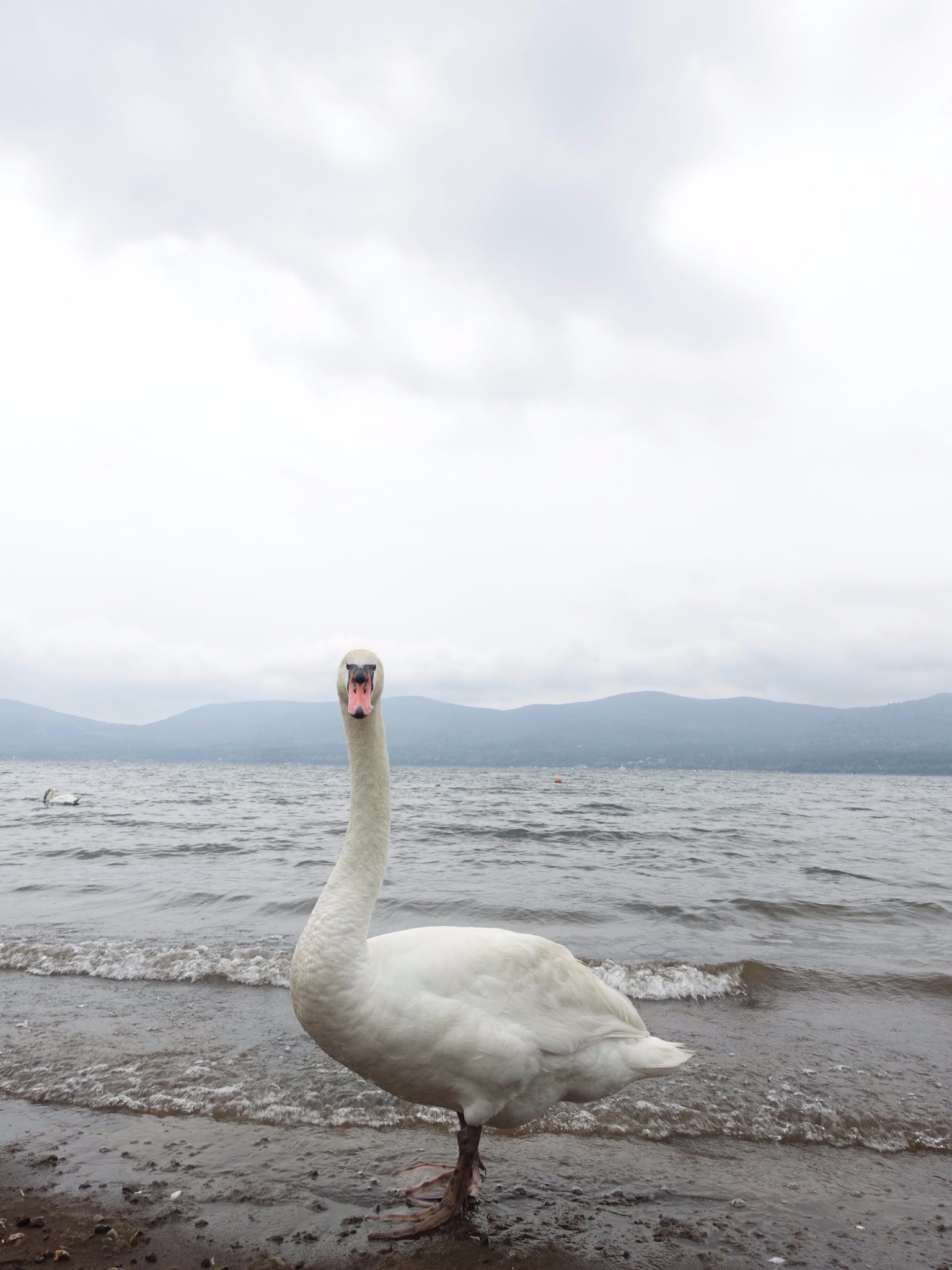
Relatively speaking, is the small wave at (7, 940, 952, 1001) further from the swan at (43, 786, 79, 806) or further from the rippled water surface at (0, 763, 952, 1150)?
the swan at (43, 786, 79, 806)

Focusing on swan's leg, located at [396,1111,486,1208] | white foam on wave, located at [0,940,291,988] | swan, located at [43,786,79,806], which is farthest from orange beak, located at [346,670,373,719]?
swan, located at [43,786,79,806]

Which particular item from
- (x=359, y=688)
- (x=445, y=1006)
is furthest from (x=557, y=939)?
(x=359, y=688)

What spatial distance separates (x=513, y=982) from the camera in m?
4.11

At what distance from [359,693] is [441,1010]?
159 centimetres

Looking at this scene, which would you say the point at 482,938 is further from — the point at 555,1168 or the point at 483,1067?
the point at 555,1168

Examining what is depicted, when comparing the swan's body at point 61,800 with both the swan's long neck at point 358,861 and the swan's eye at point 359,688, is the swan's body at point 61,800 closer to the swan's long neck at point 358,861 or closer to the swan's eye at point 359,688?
the swan's long neck at point 358,861

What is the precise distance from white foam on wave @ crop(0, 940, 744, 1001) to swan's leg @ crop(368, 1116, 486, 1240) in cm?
402

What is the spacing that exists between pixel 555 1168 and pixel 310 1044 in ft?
8.26

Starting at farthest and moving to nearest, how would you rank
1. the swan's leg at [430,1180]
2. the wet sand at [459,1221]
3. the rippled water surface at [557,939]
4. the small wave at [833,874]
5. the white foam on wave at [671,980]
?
the small wave at [833,874] → the white foam on wave at [671,980] → the rippled water surface at [557,939] → the swan's leg at [430,1180] → the wet sand at [459,1221]

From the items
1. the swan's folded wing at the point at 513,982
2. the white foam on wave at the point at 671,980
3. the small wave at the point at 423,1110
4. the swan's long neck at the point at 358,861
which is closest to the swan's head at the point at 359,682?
the swan's long neck at the point at 358,861

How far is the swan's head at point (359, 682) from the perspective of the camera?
391 cm

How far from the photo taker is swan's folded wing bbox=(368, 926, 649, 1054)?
12.7 feet

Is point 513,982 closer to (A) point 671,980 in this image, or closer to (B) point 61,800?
(A) point 671,980

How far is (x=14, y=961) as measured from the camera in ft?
26.5
